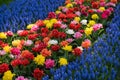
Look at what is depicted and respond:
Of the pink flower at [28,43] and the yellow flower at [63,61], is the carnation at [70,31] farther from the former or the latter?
the yellow flower at [63,61]

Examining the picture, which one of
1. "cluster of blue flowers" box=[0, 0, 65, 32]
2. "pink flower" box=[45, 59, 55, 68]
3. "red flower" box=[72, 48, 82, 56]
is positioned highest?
"cluster of blue flowers" box=[0, 0, 65, 32]

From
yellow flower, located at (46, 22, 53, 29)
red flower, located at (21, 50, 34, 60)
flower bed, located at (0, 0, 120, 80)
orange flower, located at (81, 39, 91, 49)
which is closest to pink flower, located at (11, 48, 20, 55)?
flower bed, located at (0, 0, 120, 80)

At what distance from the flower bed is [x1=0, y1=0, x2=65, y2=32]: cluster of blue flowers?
343mm

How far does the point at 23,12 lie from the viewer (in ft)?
26.6

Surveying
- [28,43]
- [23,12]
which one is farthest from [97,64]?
[23,12]

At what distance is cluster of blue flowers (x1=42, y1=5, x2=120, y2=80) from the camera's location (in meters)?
5.06

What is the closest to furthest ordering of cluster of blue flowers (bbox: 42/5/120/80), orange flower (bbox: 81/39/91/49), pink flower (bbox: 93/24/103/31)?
cluster of blue flowers (bbox: 42/5/120/80) < orange flower (bbox: 81/39/91/49) < pink flower (bbox: 93/24/103/31)

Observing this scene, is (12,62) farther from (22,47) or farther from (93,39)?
(93,39)

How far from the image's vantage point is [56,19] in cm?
745

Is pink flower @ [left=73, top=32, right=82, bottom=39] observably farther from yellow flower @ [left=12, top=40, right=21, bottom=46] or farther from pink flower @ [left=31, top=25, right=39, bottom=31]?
yellow flower @ [left=12, top=40, right=21, bottom=46]

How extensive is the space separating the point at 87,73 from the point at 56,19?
2.58 m

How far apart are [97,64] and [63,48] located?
87cm

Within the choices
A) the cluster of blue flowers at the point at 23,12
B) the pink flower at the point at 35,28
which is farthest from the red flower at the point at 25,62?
the cluster of blue flowers at the point at 23,12

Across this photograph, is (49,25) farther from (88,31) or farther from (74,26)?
(88,31)
